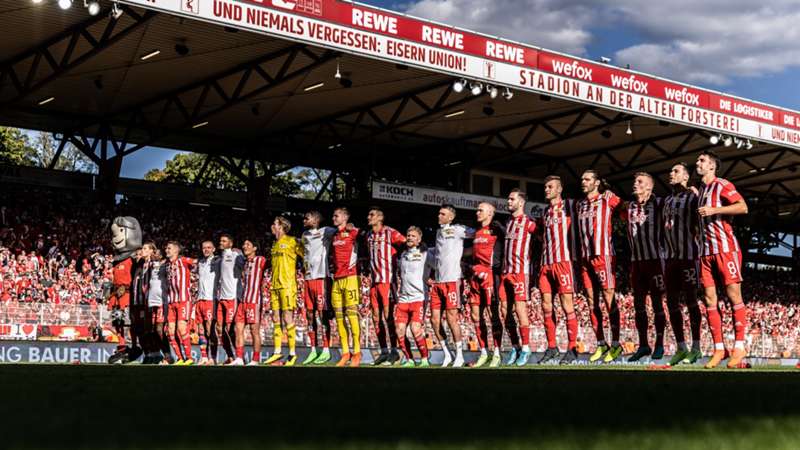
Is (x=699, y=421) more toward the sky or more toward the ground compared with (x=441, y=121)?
more toward the ground

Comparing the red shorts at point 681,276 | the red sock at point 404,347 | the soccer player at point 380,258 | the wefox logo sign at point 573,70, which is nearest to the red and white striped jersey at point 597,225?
the red shorts at point 681,276

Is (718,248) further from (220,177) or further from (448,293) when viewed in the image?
Answer: (220,177)

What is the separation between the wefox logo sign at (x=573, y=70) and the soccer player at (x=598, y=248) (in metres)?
12.2

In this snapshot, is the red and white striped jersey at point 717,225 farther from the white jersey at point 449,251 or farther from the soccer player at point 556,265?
the white jersey at point 449,251

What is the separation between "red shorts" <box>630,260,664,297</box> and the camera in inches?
380

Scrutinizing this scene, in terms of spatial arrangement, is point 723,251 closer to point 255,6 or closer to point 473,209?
point 255,6

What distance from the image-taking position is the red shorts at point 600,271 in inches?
394

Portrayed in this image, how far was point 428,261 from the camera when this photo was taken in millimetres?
12875

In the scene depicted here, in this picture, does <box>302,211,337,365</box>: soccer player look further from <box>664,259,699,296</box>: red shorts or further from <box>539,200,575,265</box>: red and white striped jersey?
<box>664,259,699,296</box>: red shorts

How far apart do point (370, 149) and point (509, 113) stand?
20.4 feet

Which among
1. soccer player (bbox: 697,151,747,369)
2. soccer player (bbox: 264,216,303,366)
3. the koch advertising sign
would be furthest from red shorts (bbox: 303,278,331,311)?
the koch advertising sign

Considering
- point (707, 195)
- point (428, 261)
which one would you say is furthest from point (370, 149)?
point (707, 195)

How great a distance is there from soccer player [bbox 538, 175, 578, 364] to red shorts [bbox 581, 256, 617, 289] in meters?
0.19

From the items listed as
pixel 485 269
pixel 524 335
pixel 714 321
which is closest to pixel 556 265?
pixel 524 335
